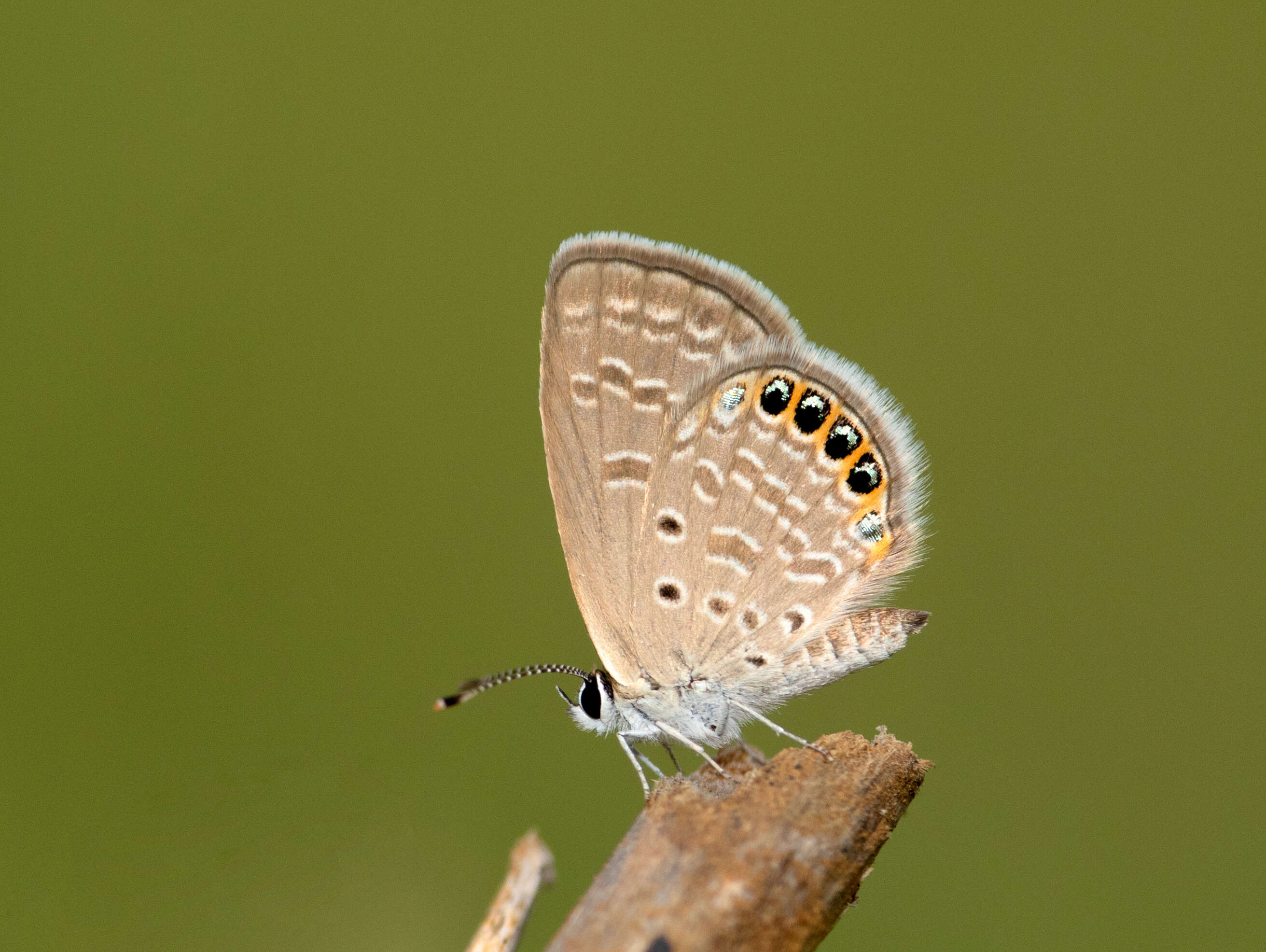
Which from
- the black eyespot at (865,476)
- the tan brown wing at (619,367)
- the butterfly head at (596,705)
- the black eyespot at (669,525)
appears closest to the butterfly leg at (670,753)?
the butterfly head at (596,705)

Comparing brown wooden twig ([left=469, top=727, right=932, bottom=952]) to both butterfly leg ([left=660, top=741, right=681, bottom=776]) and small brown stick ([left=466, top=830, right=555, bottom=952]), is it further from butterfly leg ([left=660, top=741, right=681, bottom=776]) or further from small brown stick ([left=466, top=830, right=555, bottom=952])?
butterfly leg ([left=660, top=741, right=681, bottom=776])

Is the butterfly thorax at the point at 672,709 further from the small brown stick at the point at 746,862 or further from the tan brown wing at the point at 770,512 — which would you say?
the small brown stick at the point at 746,862

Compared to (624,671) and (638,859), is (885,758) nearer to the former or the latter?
(638,859)

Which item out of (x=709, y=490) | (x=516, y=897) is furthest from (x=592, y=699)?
(x=516, y=897)

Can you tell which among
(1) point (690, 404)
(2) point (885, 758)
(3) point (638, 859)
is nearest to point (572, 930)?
(3) point (638, 859)

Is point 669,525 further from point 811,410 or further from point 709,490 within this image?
point 811,410

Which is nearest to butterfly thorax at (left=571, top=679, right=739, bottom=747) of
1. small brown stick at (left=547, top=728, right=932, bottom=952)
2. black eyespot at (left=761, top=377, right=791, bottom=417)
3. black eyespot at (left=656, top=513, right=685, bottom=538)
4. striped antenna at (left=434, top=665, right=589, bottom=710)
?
striped antenna at (left=434, top=665, right=589, bottom=710)
